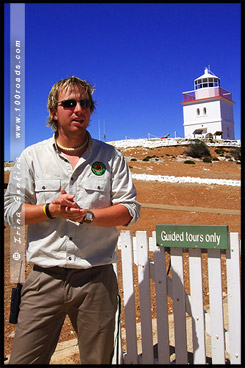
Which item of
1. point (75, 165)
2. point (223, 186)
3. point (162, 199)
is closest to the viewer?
point (75, 165)

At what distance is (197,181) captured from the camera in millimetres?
18047

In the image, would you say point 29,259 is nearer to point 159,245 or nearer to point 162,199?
point 159,245

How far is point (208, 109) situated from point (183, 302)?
2337 inches

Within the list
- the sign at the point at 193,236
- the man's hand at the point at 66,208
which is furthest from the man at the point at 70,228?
the sign at the point at 193,236

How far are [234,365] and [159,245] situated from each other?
3.51 ft

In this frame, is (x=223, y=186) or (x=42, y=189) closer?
(x=42, y=189)

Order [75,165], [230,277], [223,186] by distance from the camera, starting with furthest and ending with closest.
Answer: [223,186] → [230,277] → [75,165]

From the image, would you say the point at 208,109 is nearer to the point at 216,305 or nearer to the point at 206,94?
the point at 206,94

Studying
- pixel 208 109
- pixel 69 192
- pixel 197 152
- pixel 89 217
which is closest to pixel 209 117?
pixel 208 109

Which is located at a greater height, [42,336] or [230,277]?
[230,277]

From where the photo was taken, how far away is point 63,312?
2127 millimetres

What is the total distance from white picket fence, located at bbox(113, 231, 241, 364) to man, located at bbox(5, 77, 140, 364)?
698 mm

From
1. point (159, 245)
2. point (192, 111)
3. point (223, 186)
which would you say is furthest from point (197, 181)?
point (192, 111)

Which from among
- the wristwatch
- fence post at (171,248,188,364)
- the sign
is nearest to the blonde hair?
the wristwatch
